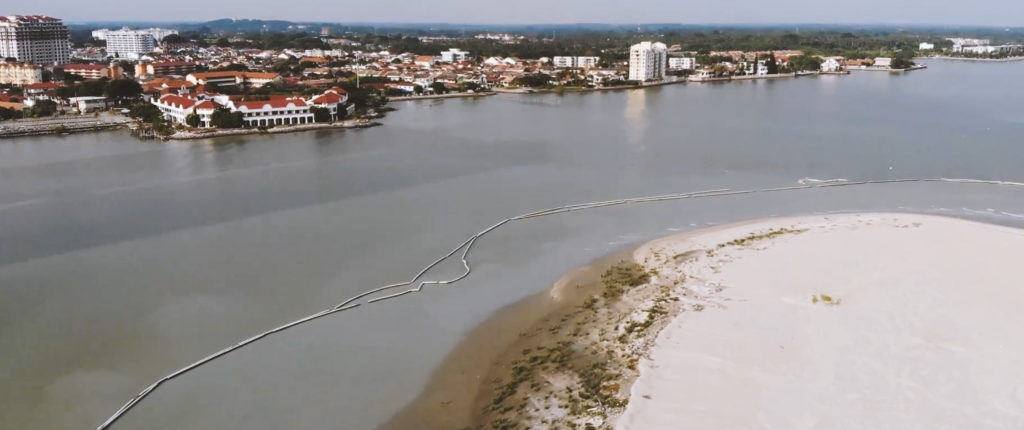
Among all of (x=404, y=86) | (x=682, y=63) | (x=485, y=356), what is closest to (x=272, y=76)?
(x=404, y=86)

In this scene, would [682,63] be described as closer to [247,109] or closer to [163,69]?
[163,69]

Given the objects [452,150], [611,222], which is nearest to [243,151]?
[452,150]

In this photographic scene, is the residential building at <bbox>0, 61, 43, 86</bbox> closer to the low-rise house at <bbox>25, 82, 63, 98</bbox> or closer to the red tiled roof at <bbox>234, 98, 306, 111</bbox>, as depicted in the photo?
the low-rise house at <bbox>25, 82, 63, 98</bbox>

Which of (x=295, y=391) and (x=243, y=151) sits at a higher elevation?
(x=243, y=151)

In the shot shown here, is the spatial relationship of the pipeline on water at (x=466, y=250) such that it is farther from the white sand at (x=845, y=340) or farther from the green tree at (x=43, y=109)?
the green tree at (x=43, y=109)

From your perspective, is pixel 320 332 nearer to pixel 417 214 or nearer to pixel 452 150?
pixel 417 214

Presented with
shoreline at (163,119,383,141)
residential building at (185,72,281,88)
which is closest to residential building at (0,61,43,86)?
residential building at (185,72,281,88)
